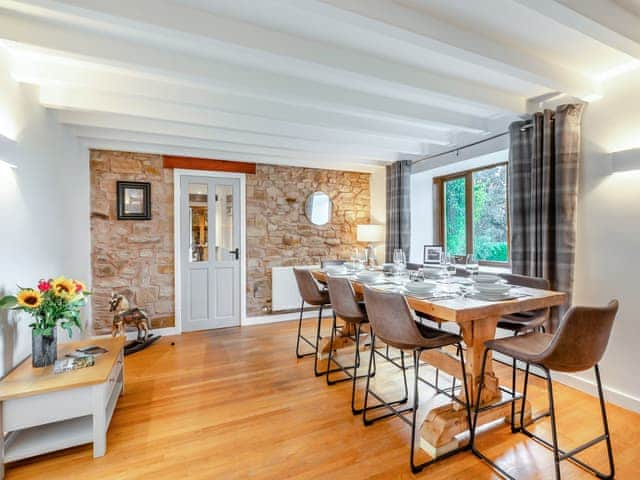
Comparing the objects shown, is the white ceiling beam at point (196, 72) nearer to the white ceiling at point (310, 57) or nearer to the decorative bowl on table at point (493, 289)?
the white ceiling at point (310, 57)

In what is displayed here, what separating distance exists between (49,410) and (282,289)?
3.06 metres

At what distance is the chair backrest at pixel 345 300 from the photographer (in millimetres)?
2381

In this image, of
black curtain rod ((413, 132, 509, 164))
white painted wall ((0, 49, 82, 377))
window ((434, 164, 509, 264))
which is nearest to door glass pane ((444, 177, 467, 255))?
window ((434, 164, 509, 264))

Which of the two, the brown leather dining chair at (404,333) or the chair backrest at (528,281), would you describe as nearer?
the brown leather dining chair at (404,333)

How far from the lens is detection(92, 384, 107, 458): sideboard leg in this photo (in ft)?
6.12

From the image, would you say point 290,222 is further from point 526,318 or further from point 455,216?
point 526,318

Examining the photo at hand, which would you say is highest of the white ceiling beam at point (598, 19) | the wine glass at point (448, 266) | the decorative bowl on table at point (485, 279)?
the white ceiling beam at point (598, 19)

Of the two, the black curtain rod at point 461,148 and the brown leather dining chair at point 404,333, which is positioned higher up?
the black curtain rod at point 461,148

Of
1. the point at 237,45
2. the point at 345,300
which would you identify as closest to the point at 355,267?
the point at 345,300

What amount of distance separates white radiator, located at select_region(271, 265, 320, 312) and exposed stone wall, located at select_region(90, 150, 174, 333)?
4.44 ft

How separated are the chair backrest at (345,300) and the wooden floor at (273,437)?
651mm

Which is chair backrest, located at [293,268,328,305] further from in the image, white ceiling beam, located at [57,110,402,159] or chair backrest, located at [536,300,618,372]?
chair backrest, located at [536,300,618,372]

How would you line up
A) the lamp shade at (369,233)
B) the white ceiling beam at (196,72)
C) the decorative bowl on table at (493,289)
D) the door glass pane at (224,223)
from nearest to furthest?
the white ceiling beam at (196,72) < the decorative bowl on table at (493,289) < the door glass pane at (224,223) < the lamp shade at (369,233)

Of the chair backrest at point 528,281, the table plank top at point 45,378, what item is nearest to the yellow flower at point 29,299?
the table plank top at point 45,378
